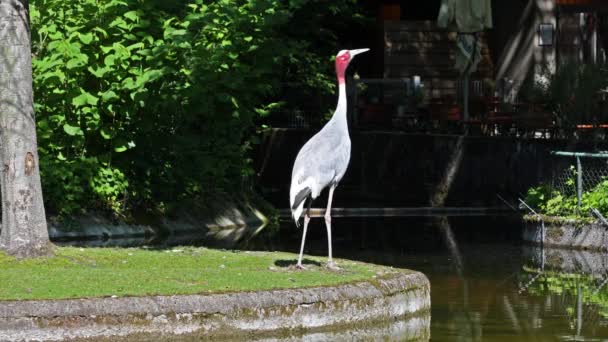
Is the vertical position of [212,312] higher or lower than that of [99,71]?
lower

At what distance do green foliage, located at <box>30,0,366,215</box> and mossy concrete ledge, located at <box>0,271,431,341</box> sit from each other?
8.06 m

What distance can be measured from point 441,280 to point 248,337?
5.03 metres

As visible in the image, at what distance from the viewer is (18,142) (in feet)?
47.9

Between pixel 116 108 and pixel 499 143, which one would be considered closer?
pixel 116 108

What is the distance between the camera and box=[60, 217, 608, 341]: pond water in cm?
1328

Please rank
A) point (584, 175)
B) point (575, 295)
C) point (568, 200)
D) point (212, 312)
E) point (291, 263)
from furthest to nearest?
point (584, 175), point (568, 200), point (575, 295), point (291, 263), point (212, 312)

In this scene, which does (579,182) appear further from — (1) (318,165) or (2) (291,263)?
(1) (318,165)

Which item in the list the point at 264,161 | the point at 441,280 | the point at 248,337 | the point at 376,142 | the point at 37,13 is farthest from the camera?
the point at 264,161

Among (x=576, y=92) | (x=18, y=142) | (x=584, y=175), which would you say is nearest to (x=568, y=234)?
(x=584, y=175)

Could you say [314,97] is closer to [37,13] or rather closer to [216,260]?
[37,13]

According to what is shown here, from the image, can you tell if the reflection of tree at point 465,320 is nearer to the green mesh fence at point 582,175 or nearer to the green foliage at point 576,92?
the green mesh fence at point 582,175

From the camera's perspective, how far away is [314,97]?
3173cm

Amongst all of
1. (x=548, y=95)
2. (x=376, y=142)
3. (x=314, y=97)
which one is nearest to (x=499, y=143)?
(x=548, y=95)

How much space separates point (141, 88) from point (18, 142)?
20.4 ft
